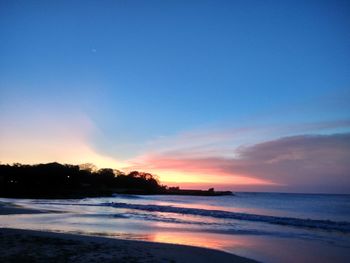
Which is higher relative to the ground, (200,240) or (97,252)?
(97,252)

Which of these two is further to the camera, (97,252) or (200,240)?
(200,240)

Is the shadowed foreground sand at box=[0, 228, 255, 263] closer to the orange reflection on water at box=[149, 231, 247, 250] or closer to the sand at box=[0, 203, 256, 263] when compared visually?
the sand at box=[0, 203, 256, 263]

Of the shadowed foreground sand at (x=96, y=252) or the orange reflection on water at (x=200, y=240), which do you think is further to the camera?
the orange reflection on water at (x=200, y=240)

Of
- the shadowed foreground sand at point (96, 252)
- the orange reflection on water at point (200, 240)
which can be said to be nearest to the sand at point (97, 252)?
the shadowed foreground sand at point (96, 252)

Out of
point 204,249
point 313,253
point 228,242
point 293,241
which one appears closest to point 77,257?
point 204,249

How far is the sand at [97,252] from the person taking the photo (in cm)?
1036

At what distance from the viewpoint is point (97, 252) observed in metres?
11.6

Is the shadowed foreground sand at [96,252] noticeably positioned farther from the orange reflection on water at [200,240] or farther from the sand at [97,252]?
the orange reflection on water at [200,240]

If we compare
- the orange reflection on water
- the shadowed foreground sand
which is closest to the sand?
the shadowed foreground sand

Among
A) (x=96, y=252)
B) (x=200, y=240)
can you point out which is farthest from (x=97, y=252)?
(x=200, y=240)

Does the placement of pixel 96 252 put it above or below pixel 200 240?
above

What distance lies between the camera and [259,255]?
13.4m

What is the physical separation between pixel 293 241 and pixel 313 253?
11.7 ft

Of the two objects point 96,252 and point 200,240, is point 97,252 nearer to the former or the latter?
point 96,252
